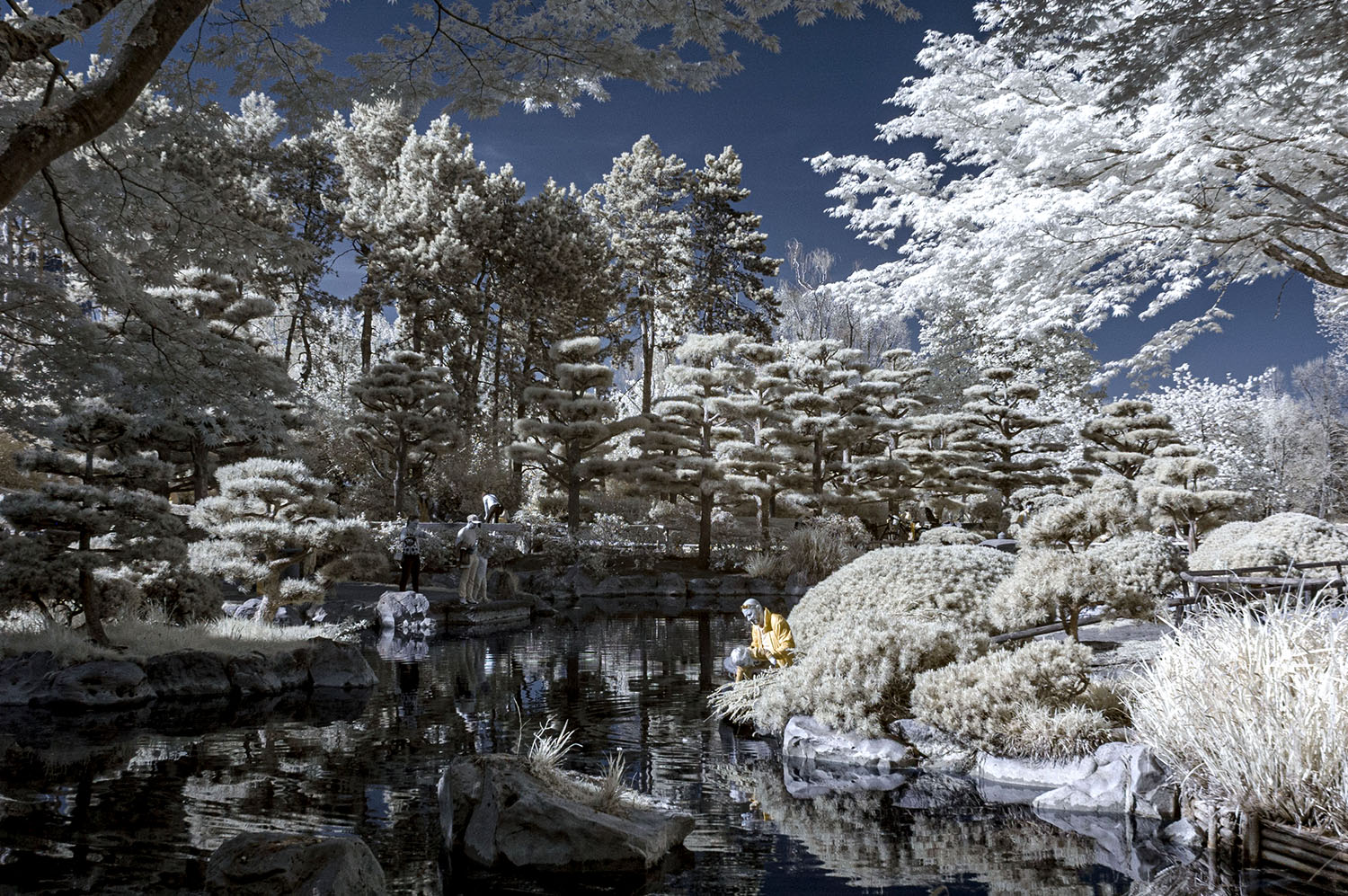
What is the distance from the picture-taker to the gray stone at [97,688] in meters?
7.64

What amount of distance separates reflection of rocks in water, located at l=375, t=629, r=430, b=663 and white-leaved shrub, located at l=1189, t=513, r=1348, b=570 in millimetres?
10250

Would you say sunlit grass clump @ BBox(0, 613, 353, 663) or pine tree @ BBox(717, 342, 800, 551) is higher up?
pine tree @ BBox(717, 342, 800, 551)

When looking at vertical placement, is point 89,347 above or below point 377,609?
above

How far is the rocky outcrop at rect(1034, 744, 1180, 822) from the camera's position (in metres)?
4.77

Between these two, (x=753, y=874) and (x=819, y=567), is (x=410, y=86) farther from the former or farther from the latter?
(x=819, y=567)

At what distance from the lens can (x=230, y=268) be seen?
21.1 ft

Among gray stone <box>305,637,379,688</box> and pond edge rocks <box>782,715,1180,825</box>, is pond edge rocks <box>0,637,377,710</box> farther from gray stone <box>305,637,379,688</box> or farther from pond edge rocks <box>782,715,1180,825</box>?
pond edge rocks <box>782,715,1180,825</box>

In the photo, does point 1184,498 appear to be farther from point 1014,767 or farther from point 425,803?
point 425,803

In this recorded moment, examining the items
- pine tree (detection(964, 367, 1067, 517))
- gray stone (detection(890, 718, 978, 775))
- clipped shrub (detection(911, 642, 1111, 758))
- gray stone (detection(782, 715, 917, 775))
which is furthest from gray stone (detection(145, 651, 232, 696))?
pine tree (detection(964, 367, 1067, 517))

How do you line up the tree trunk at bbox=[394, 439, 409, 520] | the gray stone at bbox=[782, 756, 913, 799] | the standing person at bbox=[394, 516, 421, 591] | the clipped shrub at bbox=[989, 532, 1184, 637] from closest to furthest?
the gray stone at bbox=[782, 756, 913, 799], the clipped shrub at bbox=[989, 532, 1184, 637], the standing person at bbox=[394, 516, 421, 591], the tree trunk at bbox=[394, 439, 409, 520]

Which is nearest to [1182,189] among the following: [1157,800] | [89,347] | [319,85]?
[1157,800]

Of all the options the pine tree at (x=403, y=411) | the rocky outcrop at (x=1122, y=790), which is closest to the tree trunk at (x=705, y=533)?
the pine tree at (x=403, y=411)

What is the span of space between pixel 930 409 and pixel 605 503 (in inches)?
514

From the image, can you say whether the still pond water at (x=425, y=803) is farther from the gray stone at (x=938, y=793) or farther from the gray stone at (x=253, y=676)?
the gray stone at (x=253, y=676)
